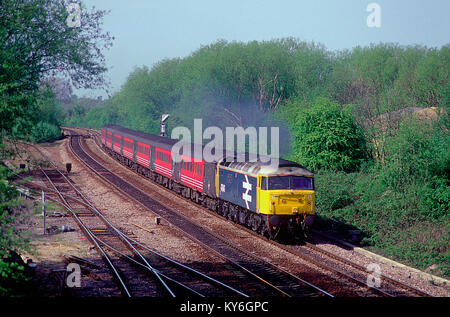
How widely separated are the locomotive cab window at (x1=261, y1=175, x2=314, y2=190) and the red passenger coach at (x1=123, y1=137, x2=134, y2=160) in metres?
25.6

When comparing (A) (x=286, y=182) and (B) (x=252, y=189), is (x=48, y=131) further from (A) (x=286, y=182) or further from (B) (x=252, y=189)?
(A) (x=286, y=182)

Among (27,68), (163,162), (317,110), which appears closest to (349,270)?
(27,68)

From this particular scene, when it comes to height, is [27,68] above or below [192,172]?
above

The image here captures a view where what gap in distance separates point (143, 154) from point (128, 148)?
5.70 m

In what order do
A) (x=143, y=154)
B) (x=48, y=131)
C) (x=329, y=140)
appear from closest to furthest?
(x=329, y=140), (x=143, y=154), (x=48, y=131)

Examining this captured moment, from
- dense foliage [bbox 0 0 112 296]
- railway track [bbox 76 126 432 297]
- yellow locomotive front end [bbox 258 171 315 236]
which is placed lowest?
railway track [bbox 76 126 432 297]

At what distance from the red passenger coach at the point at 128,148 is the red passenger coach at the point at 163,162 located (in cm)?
851

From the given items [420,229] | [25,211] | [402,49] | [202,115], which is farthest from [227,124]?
[25,211]

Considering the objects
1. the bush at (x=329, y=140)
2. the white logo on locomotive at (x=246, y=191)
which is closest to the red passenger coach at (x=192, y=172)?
the white logo on locomotive at (x=246, y=191)

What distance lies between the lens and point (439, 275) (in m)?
15.7

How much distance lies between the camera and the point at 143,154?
3869cm

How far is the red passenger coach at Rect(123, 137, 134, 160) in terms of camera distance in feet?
140

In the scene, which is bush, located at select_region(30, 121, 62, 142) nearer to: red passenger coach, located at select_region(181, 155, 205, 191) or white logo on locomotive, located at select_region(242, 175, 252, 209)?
red passenger coach, located at select_region(181, 155, 205, 191)

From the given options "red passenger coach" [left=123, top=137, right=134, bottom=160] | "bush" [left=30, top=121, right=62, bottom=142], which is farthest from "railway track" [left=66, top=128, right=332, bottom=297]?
"bush" [left=30, top=121, right=62, bottom=142]
